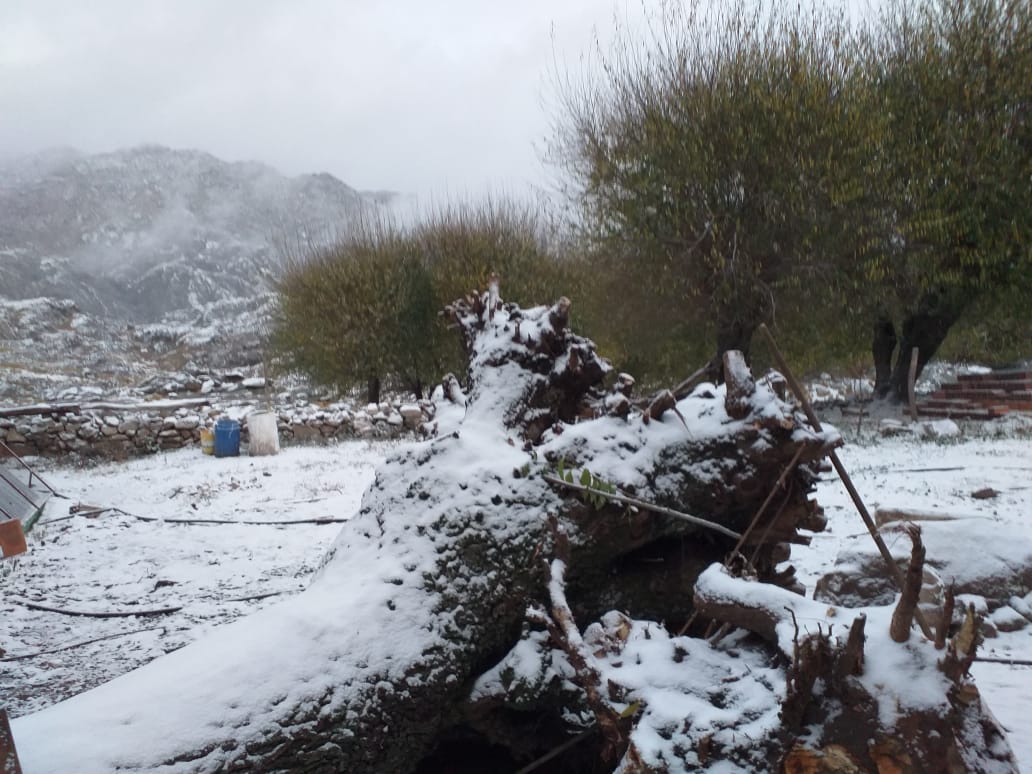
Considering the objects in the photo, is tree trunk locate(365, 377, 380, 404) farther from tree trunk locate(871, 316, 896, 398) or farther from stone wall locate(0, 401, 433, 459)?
tree trunk locate(871, 316, 896, 398)

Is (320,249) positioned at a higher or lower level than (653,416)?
higher

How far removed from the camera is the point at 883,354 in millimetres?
12031

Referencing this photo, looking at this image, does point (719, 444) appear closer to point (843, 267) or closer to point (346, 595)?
point (346, 595)

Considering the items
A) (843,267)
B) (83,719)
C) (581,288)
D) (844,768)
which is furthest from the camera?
(581,288)

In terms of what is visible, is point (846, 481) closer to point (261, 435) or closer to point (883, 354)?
point (261, 435)

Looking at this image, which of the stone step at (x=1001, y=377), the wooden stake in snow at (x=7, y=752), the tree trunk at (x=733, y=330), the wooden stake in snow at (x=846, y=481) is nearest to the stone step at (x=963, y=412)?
the stone step at (x=1001, y=377)

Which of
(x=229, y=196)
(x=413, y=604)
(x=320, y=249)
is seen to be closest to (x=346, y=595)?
(x=413, y=604)

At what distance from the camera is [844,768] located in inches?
46.2

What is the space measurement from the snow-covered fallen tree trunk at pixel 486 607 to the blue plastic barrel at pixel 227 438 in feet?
25.8

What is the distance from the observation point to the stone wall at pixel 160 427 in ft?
33.3

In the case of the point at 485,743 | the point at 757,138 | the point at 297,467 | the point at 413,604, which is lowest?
the point at 297,467

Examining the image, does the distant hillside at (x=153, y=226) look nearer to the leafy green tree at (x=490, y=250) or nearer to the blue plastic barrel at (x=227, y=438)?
the leafy green tree at (x=490, y=250)

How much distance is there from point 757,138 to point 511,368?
6861 mm

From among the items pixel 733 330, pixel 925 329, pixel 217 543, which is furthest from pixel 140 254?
pixel 925 329
